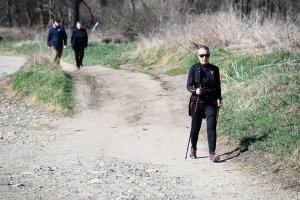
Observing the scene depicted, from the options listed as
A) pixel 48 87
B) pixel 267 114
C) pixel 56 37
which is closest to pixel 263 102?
pixel 267 114

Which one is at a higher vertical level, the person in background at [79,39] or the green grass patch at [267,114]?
the person in background at [79,39]

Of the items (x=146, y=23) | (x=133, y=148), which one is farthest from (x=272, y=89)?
(x=146, y=23)

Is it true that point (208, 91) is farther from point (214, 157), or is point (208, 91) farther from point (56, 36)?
point (56, 36)

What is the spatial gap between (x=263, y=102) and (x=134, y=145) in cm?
272

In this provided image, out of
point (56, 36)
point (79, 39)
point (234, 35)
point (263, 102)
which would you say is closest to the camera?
point (263, 102)

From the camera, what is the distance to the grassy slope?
28.1ft

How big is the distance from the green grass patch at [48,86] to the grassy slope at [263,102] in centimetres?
363

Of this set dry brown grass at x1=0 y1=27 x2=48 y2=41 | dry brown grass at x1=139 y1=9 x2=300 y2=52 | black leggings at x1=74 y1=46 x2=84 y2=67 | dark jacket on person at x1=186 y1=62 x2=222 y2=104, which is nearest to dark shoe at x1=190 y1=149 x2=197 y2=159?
dark jacket on person at x1=186 y1=62 x2=222 y2=104

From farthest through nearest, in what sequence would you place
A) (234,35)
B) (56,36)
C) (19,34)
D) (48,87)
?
(19,34) < (56,36) < (234,35) < (48,87)

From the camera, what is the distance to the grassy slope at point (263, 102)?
8570 mm

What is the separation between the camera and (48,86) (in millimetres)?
14305

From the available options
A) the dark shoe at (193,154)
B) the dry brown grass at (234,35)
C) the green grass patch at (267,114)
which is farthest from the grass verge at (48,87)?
the dry brown grass at (234,35)

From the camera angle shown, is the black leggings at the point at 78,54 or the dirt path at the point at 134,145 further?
the black leggings at the point at 78,54

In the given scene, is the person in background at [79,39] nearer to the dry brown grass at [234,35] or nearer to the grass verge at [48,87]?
the grass verge at [48,87]
